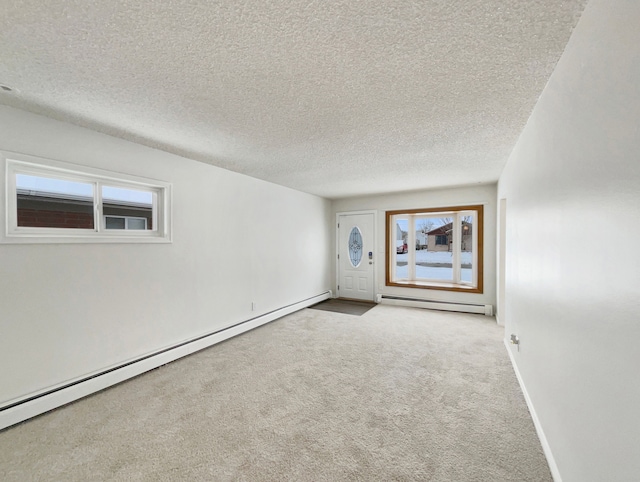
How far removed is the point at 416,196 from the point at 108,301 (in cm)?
531

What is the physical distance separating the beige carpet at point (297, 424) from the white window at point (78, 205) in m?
1.48

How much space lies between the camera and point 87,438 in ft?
A: 6.32

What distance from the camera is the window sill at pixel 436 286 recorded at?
204 inches

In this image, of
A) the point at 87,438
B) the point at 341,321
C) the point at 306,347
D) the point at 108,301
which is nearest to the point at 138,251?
the point at 108,301

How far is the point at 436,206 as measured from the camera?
5.50m

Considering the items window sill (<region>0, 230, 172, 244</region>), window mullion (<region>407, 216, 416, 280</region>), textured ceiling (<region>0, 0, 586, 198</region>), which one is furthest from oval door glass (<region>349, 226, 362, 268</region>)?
window sill (<region>0, 230, 172, 244</region>)

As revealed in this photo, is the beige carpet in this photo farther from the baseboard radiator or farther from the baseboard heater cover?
the baseboard radiator

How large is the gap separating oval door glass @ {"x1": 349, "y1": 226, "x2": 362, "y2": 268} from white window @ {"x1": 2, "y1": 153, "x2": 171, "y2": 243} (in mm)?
4162

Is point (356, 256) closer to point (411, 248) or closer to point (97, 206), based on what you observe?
point (411, 248)

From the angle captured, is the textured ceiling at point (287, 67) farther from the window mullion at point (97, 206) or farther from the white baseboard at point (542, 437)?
the white baseboard at point (542, 437)

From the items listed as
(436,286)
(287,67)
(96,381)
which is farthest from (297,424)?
(436,286)

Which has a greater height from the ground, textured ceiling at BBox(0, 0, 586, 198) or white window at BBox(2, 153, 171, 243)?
textured ceiling at BBox(0, 0, 586, 198)

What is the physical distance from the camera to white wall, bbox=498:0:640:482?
881 millimetres

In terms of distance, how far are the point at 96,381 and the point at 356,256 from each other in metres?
4.99
